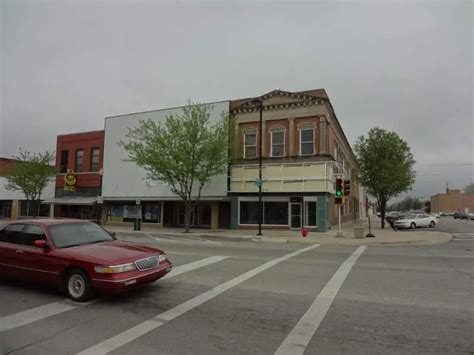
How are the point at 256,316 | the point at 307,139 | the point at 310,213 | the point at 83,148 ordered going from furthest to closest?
the point at 83,148 → the point at 307,139 → the point at 310,213 → the point at 256,316

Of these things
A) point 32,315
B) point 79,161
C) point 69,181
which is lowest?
point 32,315

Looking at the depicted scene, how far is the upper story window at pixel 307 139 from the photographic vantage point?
2680 centimetres

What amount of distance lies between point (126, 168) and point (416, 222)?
93.0 ft

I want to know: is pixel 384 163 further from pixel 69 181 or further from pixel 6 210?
pixel 6 210

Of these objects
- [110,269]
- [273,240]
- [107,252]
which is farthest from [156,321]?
[273,240]

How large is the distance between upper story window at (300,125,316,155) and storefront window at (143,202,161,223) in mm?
13903

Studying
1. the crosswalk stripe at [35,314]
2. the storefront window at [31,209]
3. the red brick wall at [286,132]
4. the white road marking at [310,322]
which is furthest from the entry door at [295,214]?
the storefront window at [31,209]

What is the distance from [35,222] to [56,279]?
64.1 inches

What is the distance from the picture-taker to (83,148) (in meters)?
35.7

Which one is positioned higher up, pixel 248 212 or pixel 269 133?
pixel 269 133

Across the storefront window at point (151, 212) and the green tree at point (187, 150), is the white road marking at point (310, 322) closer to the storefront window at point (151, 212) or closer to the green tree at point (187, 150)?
the green tree at point (187, 150)

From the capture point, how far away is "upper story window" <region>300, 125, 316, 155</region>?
2680 centimetres

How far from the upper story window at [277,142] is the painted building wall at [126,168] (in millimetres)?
4694

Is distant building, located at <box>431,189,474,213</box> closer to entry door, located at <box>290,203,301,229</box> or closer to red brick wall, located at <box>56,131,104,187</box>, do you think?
entry door, located at <box>290,203,301,229</box>
